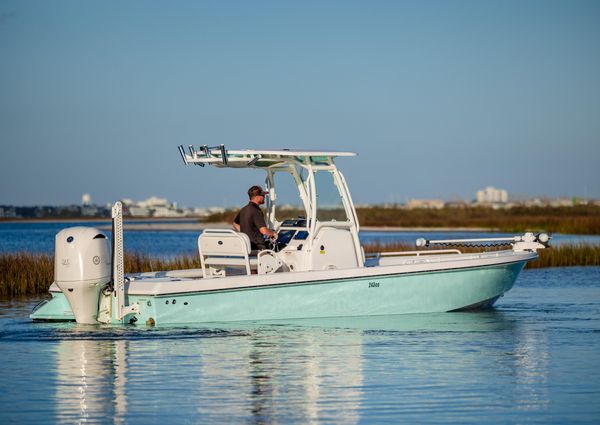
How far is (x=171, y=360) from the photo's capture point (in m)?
12.5

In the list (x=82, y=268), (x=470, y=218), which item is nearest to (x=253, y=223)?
(x=82, y=268)

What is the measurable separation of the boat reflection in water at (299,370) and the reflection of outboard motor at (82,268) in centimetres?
38

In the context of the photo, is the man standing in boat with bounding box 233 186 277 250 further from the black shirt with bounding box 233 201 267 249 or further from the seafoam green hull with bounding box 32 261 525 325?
the seafoam green hull with bounding box 32 261 525 325

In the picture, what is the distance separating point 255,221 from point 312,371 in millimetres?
4289

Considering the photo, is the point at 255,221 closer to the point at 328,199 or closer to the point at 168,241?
the point at 328,199

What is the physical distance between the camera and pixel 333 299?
15570 millimetres

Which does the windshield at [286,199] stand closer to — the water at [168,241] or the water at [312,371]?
the water at [312,371]

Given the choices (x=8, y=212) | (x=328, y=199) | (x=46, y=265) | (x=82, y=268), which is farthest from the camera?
(x=8, y=212)

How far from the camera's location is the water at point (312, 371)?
966 centimetres

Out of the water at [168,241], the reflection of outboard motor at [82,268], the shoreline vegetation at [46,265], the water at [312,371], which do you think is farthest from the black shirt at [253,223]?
the water at [168,241]

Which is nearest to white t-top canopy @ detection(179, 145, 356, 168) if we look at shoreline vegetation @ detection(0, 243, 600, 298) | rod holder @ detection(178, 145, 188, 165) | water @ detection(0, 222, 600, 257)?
rod holder @ detection(178, 145, 188, 165)

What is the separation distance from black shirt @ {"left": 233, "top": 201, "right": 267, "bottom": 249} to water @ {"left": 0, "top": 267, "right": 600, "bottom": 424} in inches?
49.5

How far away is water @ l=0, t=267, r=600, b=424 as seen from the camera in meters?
9.66

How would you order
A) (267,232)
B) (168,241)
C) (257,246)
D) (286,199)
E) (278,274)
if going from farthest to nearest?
1. (168,241)
2. (286,199)
3. (257,246)
4. (267,232)
5. (278,274)
